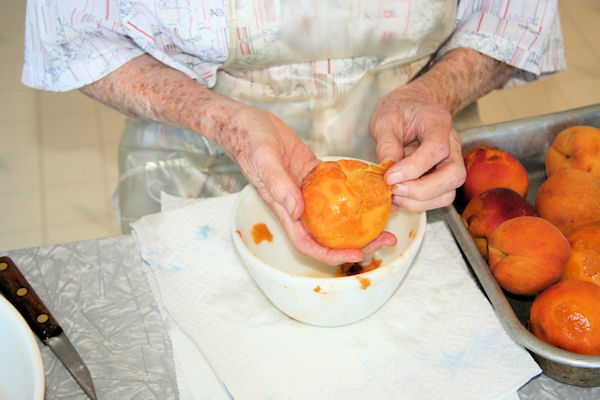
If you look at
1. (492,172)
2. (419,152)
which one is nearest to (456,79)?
(492,172)

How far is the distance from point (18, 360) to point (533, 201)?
0.76 metres

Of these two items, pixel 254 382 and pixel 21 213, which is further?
pixel 21 213

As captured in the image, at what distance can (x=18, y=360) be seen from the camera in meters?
0.53

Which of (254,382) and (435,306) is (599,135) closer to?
(435,306)

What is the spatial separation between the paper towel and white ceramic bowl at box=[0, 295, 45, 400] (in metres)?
0.20

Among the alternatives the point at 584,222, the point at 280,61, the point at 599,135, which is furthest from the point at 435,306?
the point at 280,61

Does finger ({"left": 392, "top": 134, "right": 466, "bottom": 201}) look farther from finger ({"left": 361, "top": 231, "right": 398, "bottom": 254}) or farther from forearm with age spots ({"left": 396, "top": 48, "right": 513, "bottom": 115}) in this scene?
forearm with age spots ({"left": 396, "top": 48, "right": 513, "bottom": 115})

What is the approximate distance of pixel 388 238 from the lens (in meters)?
0.71

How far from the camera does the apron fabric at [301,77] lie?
2.91 ft

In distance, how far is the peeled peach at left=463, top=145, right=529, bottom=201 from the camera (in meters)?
0.81

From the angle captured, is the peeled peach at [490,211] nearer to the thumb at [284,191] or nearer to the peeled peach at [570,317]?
the peeled peach at [570,317]

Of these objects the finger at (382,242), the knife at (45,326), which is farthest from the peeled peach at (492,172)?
the knife at (45,326)

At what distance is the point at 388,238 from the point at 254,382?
245 mm

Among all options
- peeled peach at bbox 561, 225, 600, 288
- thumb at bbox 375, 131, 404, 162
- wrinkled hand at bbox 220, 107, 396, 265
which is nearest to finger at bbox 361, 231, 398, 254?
wrinkled hand at bbox 220, 107, 396, 265
